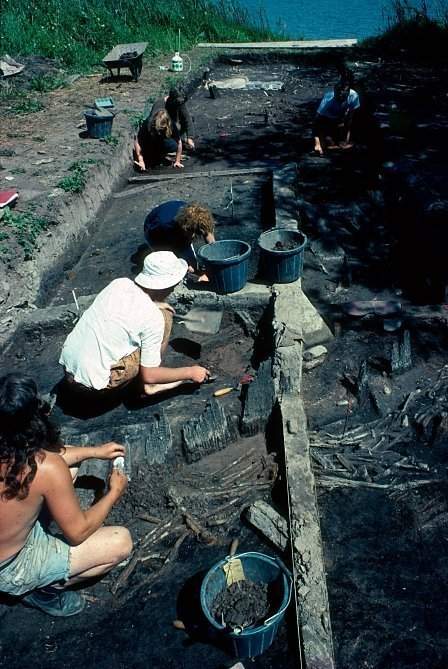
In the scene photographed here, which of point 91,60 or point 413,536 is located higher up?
point 91,60

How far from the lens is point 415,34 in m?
16.5

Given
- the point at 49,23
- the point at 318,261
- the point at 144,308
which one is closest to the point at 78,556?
the point at 144,308

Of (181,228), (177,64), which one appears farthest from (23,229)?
(177,64)

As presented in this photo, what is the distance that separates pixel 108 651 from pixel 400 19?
2004 centimetres

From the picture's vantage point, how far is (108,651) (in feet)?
10.3


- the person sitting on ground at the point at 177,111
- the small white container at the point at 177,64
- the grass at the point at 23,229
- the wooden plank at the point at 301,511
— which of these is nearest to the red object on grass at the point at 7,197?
the grass at the point at 23,229

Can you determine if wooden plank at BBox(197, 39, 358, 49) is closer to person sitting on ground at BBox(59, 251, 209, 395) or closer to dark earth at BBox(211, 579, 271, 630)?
person sitting on ground at BBox(59, 251, 209, 395)

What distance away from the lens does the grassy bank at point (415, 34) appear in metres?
15.6

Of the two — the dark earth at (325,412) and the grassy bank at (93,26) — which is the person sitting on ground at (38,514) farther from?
the grassy bank at (93,26)

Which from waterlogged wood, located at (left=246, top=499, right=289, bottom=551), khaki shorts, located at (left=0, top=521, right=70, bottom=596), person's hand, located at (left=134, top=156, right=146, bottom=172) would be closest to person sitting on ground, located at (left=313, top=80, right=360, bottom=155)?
person's hand, located at (left=134, top=156, right=146, bottom=172)

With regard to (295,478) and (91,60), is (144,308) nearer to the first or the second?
(295,478)

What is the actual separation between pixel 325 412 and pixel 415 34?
52.9 ft

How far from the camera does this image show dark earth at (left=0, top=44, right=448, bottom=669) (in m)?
3.19

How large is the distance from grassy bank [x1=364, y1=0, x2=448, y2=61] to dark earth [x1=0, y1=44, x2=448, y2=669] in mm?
6565
